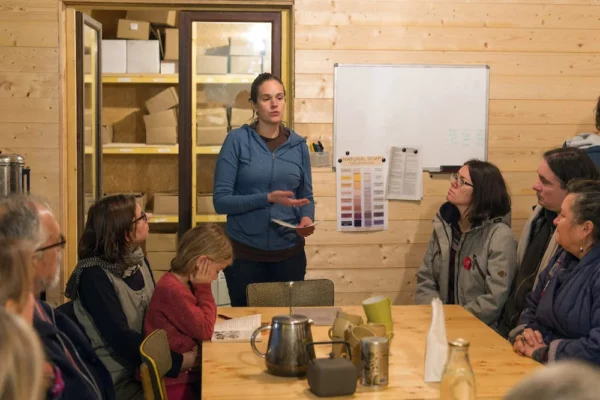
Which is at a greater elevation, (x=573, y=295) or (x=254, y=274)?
(x=573, y=295)

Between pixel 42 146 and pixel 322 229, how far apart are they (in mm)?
1647

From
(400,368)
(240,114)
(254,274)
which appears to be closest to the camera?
(400,368)

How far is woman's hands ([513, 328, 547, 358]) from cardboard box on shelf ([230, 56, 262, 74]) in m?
2.82

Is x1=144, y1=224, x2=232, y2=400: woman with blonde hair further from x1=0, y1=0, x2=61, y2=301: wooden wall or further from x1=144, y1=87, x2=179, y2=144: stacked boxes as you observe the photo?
x1=144, y1=87, x2=179, y2=144: stacked boxes

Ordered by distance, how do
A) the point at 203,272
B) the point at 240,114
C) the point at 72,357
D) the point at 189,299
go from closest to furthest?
the point at 72,357, the point at 189,299, the point at 203,272, the point at 240,114

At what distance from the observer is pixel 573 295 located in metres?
2.75

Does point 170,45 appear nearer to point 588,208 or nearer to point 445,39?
point 445,39

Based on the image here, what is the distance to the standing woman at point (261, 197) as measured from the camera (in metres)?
3.93

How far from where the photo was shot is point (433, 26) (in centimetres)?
476

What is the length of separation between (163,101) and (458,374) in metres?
4.17

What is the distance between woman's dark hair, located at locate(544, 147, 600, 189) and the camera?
11.5 ft

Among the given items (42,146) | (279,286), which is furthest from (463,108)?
(42,146)

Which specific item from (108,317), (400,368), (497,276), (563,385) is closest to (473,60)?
(497,276)

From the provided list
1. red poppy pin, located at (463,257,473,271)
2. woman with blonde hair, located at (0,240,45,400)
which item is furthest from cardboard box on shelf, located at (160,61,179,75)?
woman with blonde hair, located at (0,240,45,400)
